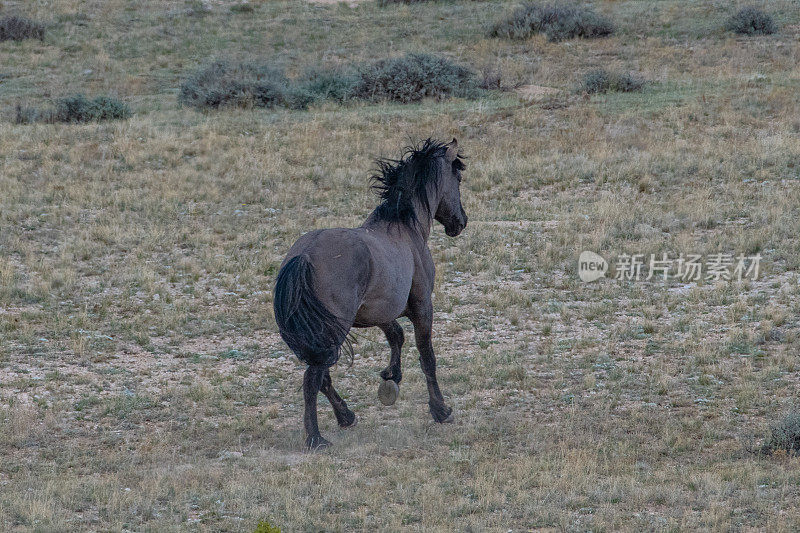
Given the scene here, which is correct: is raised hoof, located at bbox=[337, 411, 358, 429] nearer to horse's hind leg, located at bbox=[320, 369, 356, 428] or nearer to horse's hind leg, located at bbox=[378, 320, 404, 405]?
horse's hind leg, located at bbox=[320, 369, 356, 428]

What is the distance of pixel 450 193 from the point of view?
1015 centimetres

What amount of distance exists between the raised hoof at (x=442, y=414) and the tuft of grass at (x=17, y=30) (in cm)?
2924

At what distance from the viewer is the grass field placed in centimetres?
704

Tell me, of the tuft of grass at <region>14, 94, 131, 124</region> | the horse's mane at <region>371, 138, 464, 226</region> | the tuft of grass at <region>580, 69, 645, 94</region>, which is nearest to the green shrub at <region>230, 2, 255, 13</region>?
the tuft of grass at <region>14, 94, 131, 124</region>

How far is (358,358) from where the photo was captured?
460 inches

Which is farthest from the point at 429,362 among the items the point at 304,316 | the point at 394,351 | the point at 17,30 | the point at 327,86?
the point at 17,30

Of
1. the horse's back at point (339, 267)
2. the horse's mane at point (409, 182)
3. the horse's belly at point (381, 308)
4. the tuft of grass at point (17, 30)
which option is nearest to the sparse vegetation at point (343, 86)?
the tuft of grass at point (17, 30)

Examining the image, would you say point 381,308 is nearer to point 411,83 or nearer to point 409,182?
point 409,182

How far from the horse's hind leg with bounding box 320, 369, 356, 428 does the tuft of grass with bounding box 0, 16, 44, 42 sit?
29.0 metres

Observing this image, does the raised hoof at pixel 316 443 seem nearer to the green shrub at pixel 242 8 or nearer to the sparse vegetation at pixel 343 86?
the sparse vegetation at pixel 343 86

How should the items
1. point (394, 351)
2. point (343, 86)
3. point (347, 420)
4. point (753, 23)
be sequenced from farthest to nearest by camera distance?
1. point (753, 23)
2. point (343, 86)
3. point (394, 351)
4. point (347, 420)

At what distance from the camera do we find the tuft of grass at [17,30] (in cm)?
3375

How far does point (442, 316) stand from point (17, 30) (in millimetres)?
26929

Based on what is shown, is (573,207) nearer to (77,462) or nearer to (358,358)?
(358,358)
